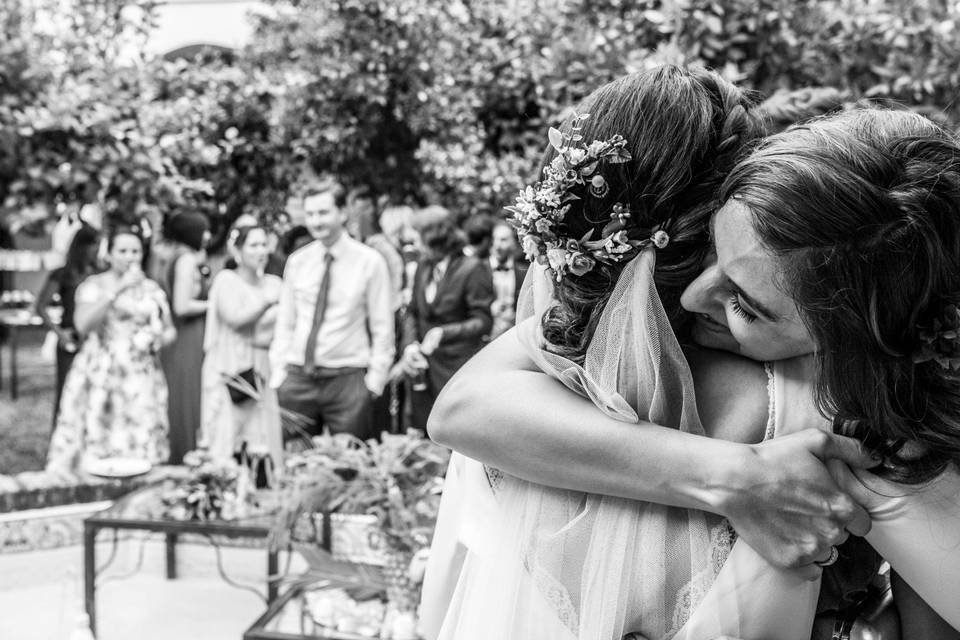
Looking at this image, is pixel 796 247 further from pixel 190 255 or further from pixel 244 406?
pixel 190 255

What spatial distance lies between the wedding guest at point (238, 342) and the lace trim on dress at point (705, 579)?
16.0 feet

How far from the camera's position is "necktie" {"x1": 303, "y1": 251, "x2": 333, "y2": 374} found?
217 inches

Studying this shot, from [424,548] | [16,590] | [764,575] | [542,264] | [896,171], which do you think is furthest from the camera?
[16,590]

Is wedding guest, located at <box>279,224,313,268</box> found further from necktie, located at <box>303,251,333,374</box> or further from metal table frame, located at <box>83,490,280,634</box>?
metal table frame, located at <box>83,490,280,634</box>

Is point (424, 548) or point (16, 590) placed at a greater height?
point (424, 548)

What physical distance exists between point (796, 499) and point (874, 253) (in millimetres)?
310

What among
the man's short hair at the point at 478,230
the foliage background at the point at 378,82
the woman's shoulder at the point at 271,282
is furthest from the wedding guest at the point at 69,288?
the man's short hair at the point at 478,230

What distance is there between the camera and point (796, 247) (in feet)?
3.84

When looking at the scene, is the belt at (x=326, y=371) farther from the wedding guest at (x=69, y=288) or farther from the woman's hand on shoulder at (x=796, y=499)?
the woman's hand on shoulder at (x=796, y=499)

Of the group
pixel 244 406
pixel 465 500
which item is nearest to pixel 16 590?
pixel 244 406

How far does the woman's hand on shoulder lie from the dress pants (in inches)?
172

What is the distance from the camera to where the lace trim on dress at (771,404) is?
1313 millimetres

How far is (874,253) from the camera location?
116 centimetres

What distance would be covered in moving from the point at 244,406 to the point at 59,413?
125 cm
